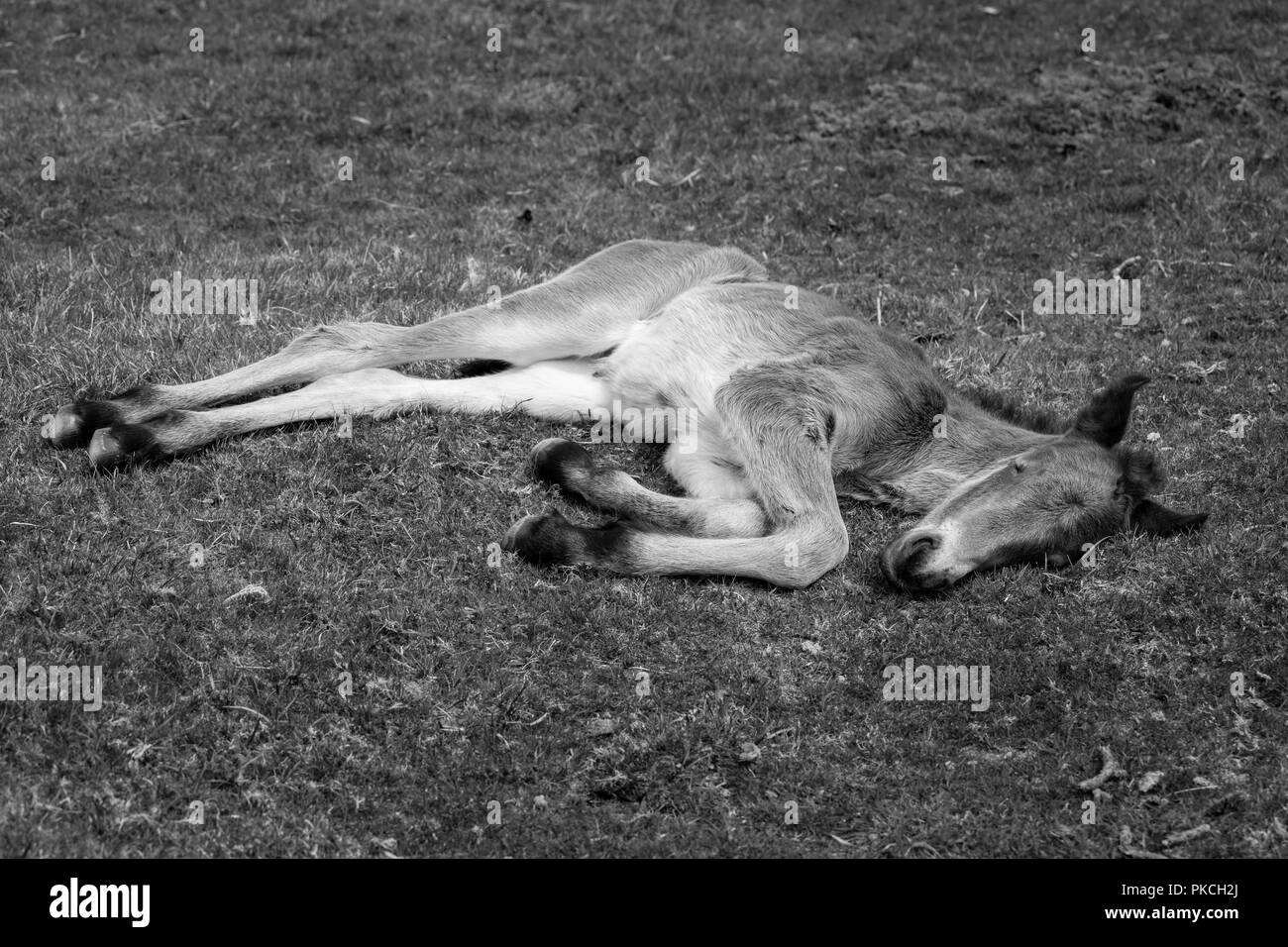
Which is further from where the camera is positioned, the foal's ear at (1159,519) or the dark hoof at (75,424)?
the foal's ear at (1159,519)

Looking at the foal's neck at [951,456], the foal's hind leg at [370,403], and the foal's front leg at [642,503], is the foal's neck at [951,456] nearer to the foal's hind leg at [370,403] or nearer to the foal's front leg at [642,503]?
the foal's front leg at [642,503]

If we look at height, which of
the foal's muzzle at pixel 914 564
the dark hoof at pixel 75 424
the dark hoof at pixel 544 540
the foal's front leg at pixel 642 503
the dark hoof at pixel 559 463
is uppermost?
the dark hoof at pixel 75 424

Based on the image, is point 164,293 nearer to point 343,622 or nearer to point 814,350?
point 343,622

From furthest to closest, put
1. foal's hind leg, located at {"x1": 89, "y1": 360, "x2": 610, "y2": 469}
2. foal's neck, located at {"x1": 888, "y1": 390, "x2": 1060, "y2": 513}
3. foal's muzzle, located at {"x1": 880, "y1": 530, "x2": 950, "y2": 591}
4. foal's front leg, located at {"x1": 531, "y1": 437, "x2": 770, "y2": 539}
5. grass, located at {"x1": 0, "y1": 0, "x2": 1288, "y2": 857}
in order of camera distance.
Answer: foal's neck, located at {"x1": 888, "y1": 390, "x2": 1060, "y2": 513} → foal's front leg, located at {"x1": 531, "y1": 437, "x2": 770, "y2": 539} → foal's hind leg, located at {"x1": 89, "y1": 360, "x2": 610, "y2": 469} → foal's muzzle, located at {"x1": 880, "y1": 530, "x2": 950, "y2": 591} → grass, located at {"x1": 0, "y1": 0, "x2": 1288, "y2": 857}

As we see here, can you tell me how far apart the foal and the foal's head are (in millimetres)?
10

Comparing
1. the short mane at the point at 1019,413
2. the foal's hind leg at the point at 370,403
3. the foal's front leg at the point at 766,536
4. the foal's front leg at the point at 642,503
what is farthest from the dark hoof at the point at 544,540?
the short mane at the point at 1019,413

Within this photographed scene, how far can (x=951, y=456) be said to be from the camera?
267 inches

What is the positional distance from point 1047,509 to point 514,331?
306cm

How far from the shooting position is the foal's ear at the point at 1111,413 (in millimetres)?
6484

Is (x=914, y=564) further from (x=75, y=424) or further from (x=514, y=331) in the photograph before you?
(x=75, y=424)

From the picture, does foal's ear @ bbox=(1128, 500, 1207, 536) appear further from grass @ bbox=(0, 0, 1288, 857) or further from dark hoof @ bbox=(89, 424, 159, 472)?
dark hoof @ bbox=(89, 424, 159, 472)

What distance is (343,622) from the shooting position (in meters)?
5.48

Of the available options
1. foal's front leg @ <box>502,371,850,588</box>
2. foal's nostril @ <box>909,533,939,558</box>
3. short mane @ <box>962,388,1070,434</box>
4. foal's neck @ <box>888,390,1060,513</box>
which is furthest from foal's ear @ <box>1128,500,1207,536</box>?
foal's front leg @ <box>502,371,850,588</box>

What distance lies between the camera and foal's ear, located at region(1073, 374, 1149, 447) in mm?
6484
